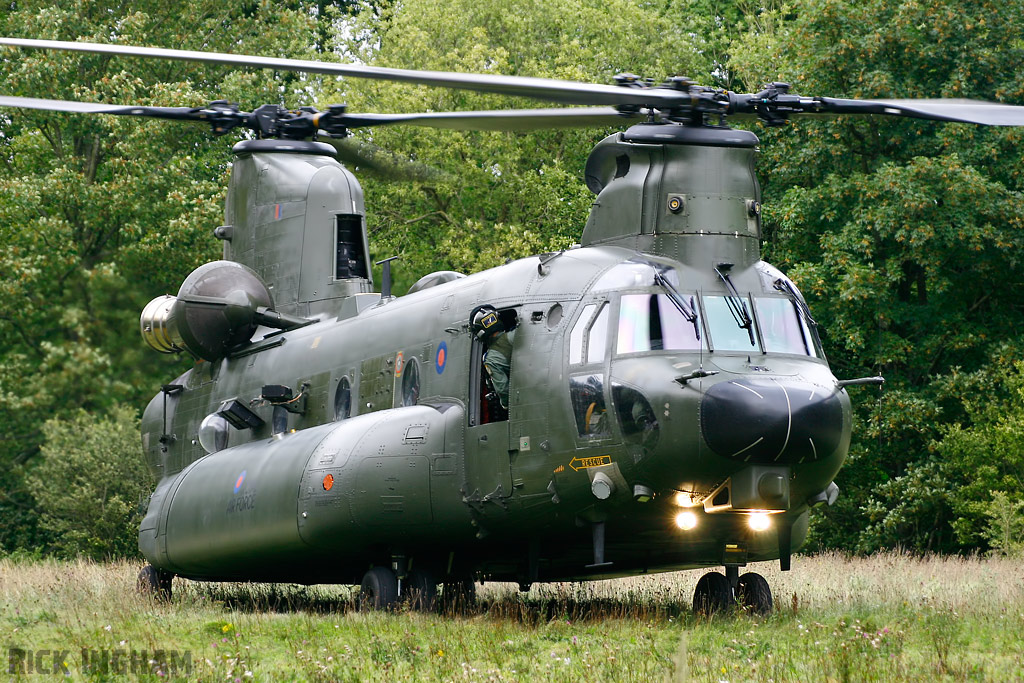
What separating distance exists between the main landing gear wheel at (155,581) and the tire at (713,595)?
298 inches

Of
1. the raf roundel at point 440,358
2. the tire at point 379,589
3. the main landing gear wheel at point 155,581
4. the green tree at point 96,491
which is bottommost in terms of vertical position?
the green tree at point 96,491

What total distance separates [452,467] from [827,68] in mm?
18895

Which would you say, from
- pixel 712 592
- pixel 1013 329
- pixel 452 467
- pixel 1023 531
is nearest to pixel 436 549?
pixel 452 467

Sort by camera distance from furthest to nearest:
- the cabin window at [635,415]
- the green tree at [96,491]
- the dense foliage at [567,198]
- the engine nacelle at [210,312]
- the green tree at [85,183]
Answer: the green tree at [85,183]
the green tree at [96,491]
the dense foliage at [567,198]
the engine nacelle at [210,312]
the cabin window at [635,415]

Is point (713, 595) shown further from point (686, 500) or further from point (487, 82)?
point (487, 82)

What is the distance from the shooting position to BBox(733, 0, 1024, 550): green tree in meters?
27.3

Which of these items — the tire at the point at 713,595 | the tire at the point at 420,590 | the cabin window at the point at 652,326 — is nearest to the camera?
the cabin window at the point at 652,326

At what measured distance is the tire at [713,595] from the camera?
45.0 feet

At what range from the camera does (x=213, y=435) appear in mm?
18156

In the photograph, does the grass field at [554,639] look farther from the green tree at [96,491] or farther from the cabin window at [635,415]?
the green tree at [96,491]

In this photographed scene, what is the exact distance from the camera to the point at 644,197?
13445 millimetres

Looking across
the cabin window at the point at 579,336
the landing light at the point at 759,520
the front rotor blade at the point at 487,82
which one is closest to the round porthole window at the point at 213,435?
the front rotor blade at the point at 487,82

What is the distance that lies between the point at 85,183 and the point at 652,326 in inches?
1012

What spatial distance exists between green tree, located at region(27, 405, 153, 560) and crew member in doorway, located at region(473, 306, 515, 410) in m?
16.6
